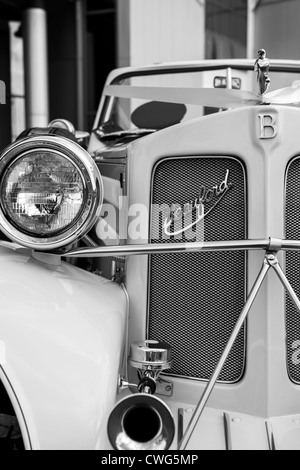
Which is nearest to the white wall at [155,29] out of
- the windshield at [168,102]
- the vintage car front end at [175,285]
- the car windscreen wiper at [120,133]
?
the windshield at [168,102]

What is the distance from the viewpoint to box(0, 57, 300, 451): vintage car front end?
1.20 metres

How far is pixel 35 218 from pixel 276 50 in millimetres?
5799

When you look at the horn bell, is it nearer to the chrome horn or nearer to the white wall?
the chrome horn

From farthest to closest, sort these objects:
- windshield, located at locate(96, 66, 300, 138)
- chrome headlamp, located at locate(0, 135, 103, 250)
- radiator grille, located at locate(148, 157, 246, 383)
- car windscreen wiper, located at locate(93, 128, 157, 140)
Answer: car windscreen wiper, located at locate(93, 128, 157, 140) → windshield, located at locate(96, 66, 300, 138) → radiator grille, located at locate(148, 157, 246, 383) → chrome headlamp, located at locate(0, 135, 103, 250)

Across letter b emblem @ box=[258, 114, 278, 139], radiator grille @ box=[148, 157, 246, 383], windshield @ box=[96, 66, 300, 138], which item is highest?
windshield @ box=[96, 66, 300, 138]

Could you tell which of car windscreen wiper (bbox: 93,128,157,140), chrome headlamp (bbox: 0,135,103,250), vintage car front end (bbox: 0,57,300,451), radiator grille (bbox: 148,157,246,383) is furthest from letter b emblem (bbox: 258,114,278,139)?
car windscreen wiper (bbox: 93,128,157,140)

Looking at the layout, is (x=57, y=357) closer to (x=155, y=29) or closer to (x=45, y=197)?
(x=45, y=197)

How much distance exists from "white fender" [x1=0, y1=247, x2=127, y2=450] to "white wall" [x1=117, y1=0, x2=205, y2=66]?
7535 mm

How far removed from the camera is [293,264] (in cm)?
149

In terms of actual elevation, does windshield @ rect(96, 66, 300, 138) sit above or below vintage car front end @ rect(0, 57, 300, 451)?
above

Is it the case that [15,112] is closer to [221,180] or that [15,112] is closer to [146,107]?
[146,107]

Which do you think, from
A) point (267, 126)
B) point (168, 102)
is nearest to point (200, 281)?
point (267, 126)

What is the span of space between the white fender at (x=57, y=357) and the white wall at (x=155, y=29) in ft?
24.7

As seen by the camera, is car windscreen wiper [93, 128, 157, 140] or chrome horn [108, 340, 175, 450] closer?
chrome horn [108, 340, 175, 450]
